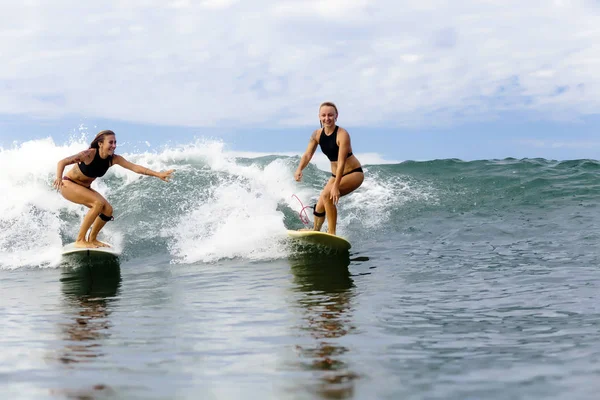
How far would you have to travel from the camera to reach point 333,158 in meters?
9.94

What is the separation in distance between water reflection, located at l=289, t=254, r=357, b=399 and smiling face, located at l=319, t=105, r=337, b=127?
2.03 metres

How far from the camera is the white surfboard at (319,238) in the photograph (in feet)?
32.3

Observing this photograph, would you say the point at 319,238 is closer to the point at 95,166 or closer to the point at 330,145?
the point at 330,145

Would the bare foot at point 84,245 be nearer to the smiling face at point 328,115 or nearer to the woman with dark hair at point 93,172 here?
the woman with dark hair at point 93,172

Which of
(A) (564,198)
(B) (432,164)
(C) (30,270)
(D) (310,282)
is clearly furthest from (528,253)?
(B) (432,164)

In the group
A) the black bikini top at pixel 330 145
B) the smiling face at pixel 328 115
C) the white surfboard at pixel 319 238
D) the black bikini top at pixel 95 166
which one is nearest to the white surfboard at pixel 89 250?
the black bikini top at pixel 95 166

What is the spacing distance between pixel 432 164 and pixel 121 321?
14178 mm

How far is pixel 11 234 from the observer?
13.4m

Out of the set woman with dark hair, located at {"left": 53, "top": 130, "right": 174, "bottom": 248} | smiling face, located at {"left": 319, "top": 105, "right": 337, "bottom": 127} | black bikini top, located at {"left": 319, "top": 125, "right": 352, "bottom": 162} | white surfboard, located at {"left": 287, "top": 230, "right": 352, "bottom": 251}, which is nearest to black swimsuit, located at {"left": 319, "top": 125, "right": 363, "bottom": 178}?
black bikini top, located at {"left": 319, "top": 125, "right": 352, "bottom": 162}

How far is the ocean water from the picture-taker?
11.8ft

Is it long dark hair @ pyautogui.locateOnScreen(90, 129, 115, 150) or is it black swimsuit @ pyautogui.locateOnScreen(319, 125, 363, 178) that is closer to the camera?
black swimsuit @ pyautogui.locateOnScreen(319, 125, 363, 178)

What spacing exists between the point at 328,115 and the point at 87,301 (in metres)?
4.44

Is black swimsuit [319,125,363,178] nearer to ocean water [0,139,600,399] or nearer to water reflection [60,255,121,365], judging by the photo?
ocean water [0,139,600,399]

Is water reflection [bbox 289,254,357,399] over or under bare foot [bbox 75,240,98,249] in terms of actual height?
under
